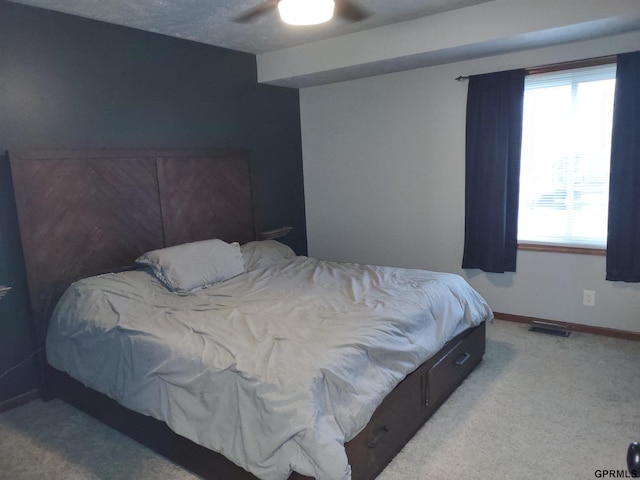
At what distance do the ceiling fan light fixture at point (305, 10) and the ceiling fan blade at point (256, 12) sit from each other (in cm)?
48

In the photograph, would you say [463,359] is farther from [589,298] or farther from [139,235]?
[139,235]

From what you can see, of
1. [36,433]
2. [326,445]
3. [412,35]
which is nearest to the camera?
[326,445]

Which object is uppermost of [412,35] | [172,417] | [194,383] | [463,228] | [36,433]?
[412,35]

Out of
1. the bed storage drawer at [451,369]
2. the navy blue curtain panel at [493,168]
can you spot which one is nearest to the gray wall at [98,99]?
the navy blue curtain panel at [493,168]

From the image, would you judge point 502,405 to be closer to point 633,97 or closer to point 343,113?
point 633,97

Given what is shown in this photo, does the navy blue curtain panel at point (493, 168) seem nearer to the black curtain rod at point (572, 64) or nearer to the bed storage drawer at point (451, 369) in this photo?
the black curtain rod at point (572, 64)

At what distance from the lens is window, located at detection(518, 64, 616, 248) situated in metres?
3.35

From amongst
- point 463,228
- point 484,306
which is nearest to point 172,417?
point 484,306

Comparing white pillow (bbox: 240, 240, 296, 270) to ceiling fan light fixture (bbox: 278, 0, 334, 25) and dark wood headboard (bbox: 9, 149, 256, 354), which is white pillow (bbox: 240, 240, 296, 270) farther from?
ceiling fan light fixture (bbox: 278, 0, 334, 25)

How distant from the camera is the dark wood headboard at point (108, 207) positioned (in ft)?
9.21

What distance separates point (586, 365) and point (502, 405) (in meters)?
0.84

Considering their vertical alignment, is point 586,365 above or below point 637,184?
below

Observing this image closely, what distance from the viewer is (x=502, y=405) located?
2623 mm

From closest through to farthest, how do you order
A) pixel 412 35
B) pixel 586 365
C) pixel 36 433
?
pixel 36 433 → pixel 586 365 → pixel 412 35
